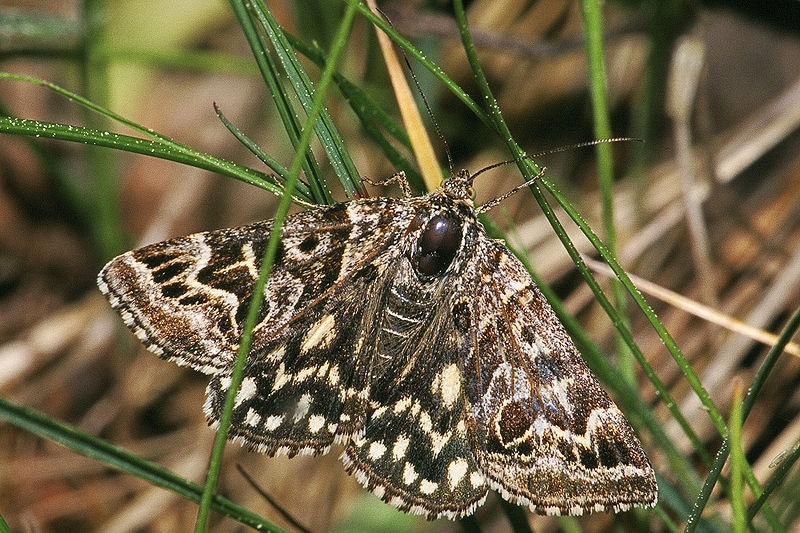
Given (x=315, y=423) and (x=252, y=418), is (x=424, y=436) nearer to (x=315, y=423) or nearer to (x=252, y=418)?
(x=315, y=423)

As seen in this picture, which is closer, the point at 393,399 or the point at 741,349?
the point at 393,399

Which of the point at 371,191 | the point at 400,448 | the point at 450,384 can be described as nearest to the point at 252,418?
the point at 400,448

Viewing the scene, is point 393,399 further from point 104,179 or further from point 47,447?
point 47,447

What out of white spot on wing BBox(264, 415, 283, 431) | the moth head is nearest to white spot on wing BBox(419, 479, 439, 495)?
white spot on wing BBox(264, 415, 283, 431)

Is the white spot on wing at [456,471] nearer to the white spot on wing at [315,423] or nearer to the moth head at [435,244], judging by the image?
the white spot on wing at [315,423]

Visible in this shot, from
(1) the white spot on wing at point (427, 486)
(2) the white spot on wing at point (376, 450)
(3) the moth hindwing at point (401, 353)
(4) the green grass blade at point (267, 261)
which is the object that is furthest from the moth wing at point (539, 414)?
(4) the green grass blade at point (267, 261)

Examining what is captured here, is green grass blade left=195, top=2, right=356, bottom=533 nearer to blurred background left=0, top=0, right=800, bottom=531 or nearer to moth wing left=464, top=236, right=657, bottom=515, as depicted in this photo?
moth wing left=464, top=236, right=657, bottom=515

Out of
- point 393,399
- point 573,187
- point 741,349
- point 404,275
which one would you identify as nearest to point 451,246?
point 404,275
